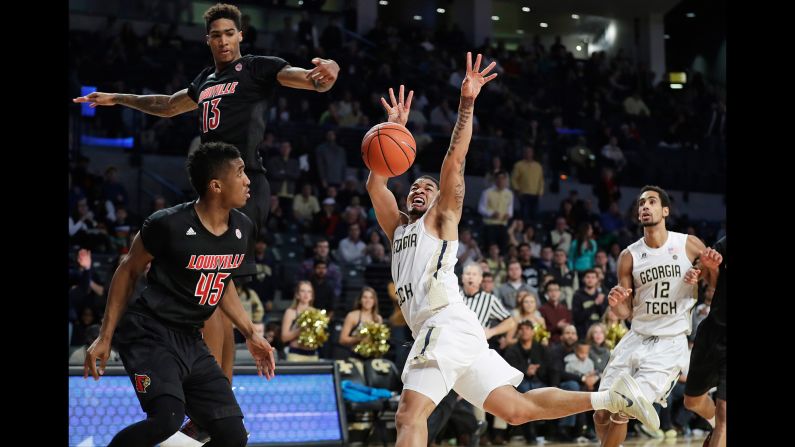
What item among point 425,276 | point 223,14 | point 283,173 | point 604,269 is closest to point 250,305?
point 283,173

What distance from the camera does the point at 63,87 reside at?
3.06m

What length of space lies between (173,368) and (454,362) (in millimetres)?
1592

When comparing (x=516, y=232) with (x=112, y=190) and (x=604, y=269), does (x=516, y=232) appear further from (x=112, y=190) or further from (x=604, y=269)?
(x=112, y=190)

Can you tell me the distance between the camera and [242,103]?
6.23 m

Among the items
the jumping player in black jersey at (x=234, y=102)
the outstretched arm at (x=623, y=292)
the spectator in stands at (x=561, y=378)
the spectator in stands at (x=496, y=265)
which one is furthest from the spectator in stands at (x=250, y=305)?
the jumping player in black jersey at (x=234, y=102)

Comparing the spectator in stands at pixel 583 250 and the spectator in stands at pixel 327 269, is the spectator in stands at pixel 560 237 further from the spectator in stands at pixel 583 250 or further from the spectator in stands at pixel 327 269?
the spectator in stands at pixel 327 269

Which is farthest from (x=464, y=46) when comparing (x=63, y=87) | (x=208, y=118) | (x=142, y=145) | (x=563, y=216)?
(x=63, y=87)

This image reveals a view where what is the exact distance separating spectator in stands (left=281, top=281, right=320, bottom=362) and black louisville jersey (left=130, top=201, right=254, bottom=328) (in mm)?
5310

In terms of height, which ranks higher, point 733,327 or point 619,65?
point 619,65

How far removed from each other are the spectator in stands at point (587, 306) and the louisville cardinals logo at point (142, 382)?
8488mm

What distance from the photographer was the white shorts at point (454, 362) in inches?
225

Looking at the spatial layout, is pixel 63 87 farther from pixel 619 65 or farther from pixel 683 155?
pixel 619 65

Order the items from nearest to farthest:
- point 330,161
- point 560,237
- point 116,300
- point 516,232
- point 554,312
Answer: point 116,300 → point 554,312 → point 516,232 → point 560,237 → point 330,161

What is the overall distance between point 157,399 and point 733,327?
296 centimetres
